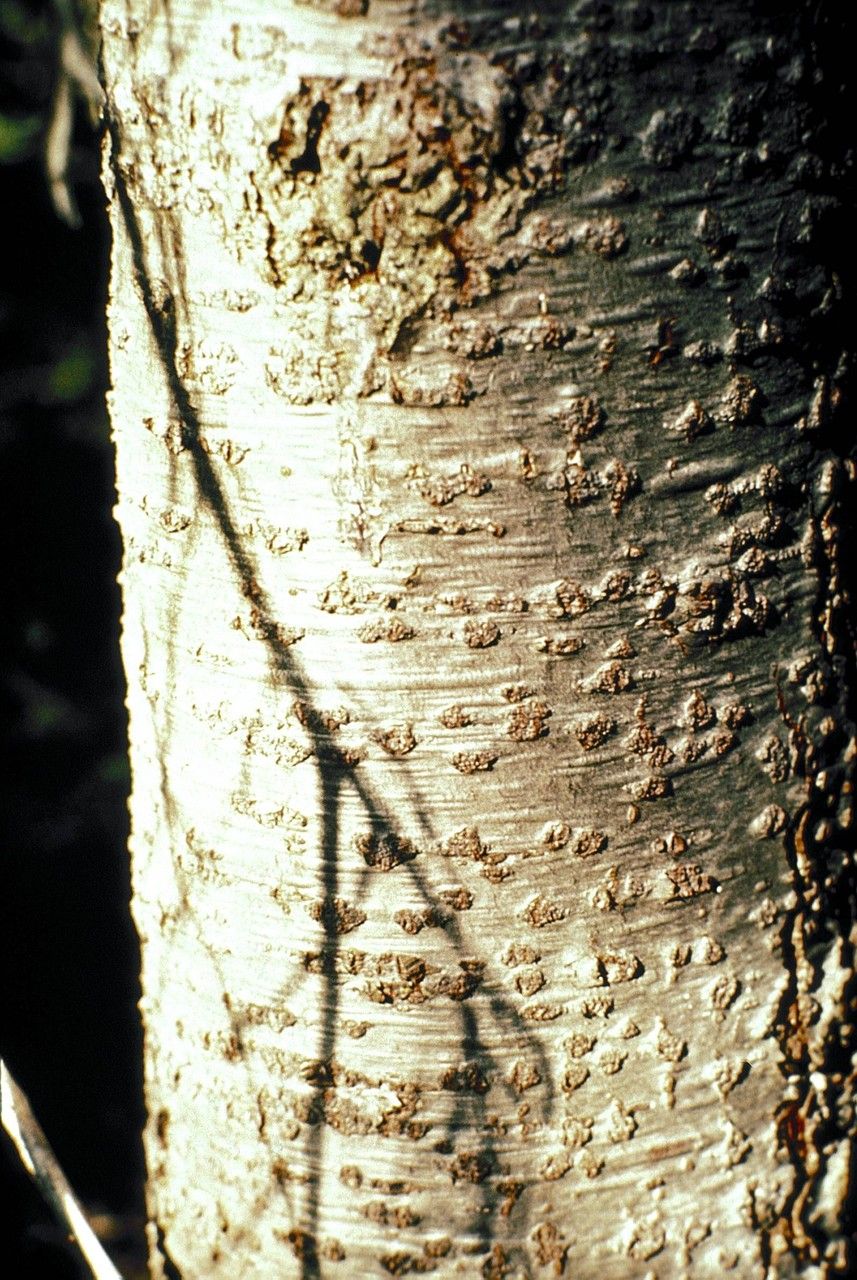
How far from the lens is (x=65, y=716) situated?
2.42m

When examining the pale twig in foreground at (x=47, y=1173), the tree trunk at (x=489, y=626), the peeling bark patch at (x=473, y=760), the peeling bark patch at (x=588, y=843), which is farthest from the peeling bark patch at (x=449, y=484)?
the pale twig in foreground at (x=47, y=1173)

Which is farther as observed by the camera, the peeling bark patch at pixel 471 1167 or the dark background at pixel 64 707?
the dark background at pixel 64 707

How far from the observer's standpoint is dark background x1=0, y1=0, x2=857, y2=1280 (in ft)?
7.55

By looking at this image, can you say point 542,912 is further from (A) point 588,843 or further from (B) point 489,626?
(B) point 489,626

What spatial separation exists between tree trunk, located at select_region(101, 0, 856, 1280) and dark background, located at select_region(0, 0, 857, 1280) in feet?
4.70

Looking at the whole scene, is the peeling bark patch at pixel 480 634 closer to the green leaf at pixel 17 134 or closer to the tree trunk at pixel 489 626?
the tree trunk at pixel 489 626

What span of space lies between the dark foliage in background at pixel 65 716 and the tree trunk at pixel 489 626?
1436mm

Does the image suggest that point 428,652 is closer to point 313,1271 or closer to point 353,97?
point 353,97

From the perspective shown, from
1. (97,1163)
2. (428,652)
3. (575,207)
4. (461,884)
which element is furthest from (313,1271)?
(97,1163)

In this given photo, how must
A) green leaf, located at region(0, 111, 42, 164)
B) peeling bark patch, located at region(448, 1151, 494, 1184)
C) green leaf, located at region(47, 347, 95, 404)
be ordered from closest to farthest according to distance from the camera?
1. peeling bark patch, located at region(448, 1151, 494, 1184)
2. green leaf, located at region(0, 111, 42, 164)
3. green leaf, located at region(47, 347, 95, 404)

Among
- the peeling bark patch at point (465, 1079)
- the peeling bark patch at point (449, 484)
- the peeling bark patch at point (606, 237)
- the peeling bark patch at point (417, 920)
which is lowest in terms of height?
the peeling bark patch at point (465, 1079)

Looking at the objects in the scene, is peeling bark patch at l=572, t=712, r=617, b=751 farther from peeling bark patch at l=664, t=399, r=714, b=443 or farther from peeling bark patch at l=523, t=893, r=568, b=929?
peeling bark patch at l=664, t=399, r=714, b=443

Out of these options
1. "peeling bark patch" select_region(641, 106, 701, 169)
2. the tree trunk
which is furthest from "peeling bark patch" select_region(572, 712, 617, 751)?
"peeling bark patch" select_region(641, 106, 701, 169)

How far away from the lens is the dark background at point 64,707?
2.30 metres
